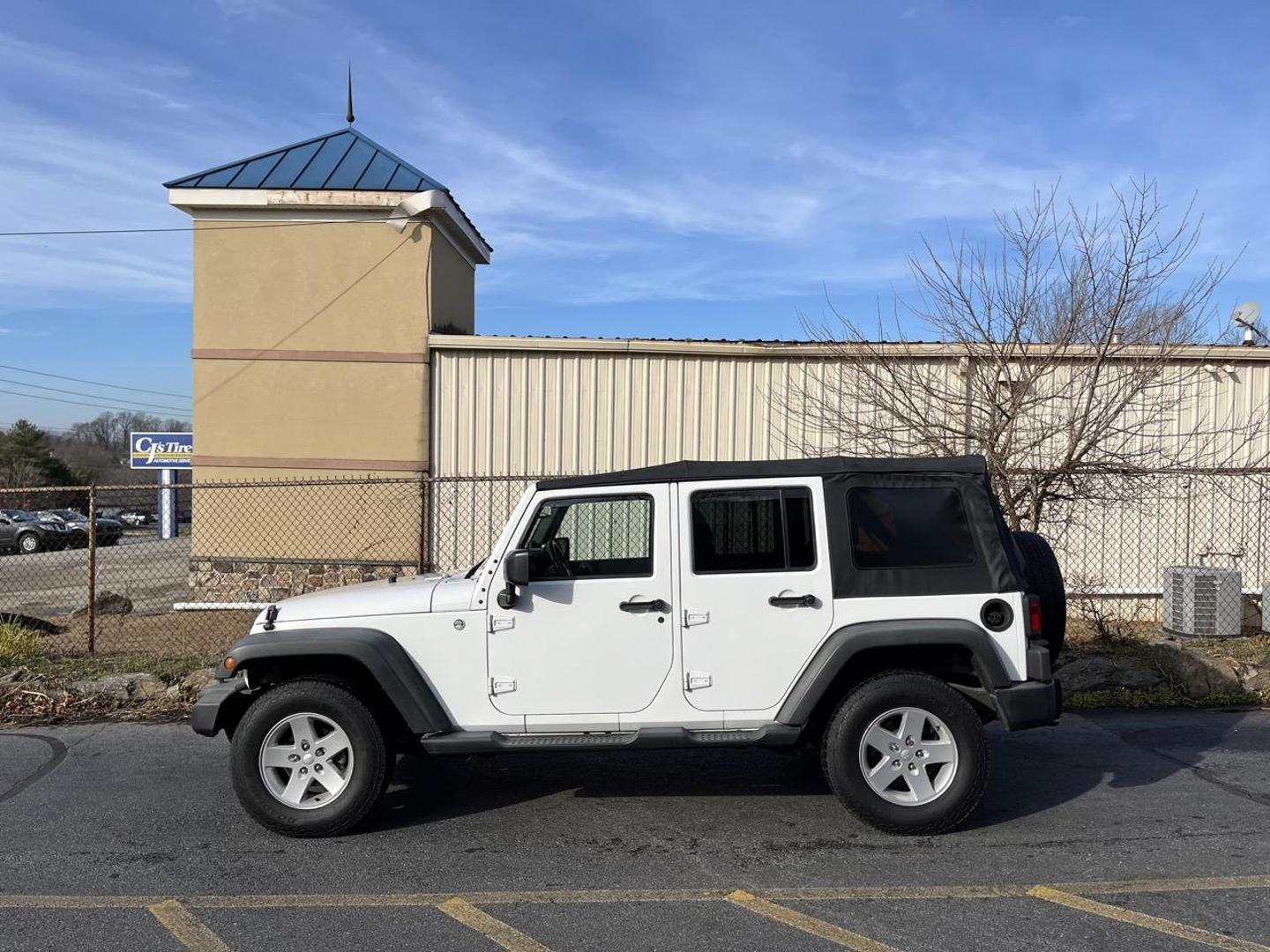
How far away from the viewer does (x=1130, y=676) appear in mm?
8031

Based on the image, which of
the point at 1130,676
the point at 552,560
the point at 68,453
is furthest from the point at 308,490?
the point at 68,453

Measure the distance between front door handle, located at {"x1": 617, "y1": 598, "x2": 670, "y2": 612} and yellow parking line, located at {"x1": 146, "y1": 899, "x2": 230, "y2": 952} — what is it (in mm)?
2217

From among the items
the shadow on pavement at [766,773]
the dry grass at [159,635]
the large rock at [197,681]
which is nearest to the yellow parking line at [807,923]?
the shadow on pavement at [766,773]

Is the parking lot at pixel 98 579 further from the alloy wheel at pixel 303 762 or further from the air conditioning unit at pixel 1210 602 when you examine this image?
the air conditioning unit at pixel 1210 602

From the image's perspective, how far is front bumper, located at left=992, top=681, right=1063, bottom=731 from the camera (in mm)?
4941

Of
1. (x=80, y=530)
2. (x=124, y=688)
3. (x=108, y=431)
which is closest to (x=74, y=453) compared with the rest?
(x=108, y=431)

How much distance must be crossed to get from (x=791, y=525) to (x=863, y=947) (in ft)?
6.64

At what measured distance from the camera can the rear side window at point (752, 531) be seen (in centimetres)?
511

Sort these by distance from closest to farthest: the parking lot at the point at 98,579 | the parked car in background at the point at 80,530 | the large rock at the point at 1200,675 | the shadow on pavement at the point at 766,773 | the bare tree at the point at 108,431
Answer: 1. the shadow on pavement at the point at 766,773
2. the large rock at the point at 1200,675
3. the parking lot at the point at 98,579
4. the parked car in background at the point at 80,530
5. the bare tree at the point at 108,431

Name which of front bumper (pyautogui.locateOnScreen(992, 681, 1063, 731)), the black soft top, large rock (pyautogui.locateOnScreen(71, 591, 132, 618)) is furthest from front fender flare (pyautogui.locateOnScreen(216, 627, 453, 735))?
large rock (pyautogui.locateOnScreen(71, 591, 132, 618))

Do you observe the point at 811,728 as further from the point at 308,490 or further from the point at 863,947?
the point at 308,490

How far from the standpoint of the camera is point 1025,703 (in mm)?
4941

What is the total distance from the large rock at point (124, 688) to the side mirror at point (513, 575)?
4446mm

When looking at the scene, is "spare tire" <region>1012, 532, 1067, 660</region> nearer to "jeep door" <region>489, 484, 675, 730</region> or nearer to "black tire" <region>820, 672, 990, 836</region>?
"black tire" <region>820, 672, 990, 836</region>
